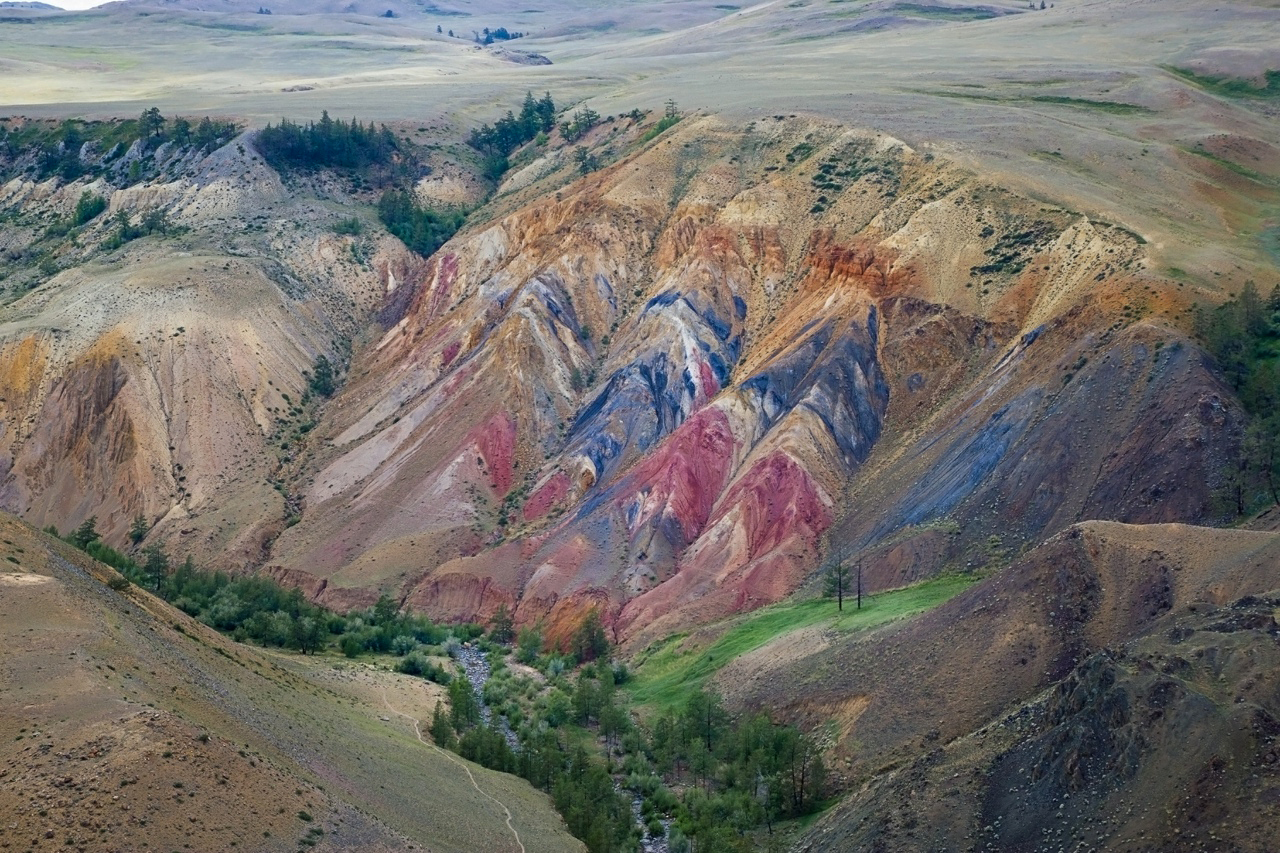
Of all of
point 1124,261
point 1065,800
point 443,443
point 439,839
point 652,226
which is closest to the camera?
point 1065,800

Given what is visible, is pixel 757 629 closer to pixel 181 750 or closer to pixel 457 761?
pixel 457 761

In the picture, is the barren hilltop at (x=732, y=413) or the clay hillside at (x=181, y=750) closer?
the clay hillside at (x=181, y=750)

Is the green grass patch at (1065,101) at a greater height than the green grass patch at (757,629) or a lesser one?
greater

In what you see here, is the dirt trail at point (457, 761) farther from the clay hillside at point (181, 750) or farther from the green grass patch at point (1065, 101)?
the green grass patch at point (1065, 101)

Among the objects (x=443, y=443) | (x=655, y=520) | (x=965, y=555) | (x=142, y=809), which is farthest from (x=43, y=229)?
(x=142, y=809)

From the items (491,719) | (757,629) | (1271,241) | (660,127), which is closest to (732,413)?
(757,629)

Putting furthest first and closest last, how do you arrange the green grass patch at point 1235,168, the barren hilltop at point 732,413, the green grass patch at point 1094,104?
the green grass patch at point 1094,104, the green grass patch at point 1235,168, the barren hilltop at point 732,413

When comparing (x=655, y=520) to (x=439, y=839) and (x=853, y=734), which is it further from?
(x=439, y=839)


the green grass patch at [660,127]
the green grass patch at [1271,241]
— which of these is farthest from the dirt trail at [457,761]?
the green grass patch at [660,127]
